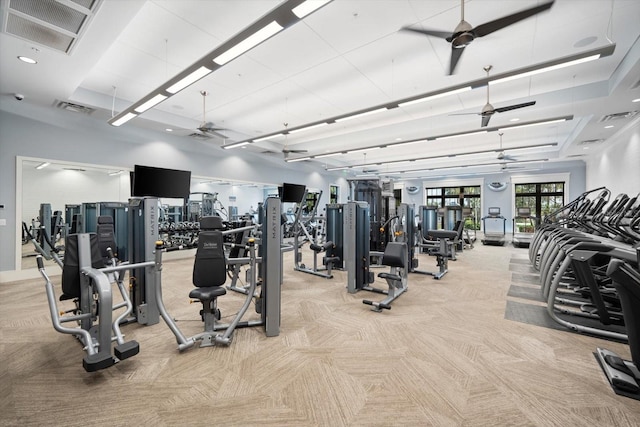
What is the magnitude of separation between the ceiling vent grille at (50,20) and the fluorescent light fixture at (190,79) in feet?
3.60

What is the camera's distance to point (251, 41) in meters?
3.09

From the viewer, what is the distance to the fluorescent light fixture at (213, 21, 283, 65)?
2822 mm

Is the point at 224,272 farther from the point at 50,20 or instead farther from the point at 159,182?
the point at 159,182

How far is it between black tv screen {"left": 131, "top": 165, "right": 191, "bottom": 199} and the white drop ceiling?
128 cm

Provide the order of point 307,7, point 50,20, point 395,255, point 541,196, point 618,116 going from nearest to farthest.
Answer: point 307,7 < point 50,20 < point 395,255 < point 618,116 < point 541,196

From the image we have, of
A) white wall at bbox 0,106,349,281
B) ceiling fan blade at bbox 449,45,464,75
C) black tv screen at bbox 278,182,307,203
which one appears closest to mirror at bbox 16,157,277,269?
white wall at bbox 0,106,349,281

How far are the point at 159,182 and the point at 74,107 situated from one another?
213 centimetres

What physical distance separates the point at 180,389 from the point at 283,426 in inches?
36.4

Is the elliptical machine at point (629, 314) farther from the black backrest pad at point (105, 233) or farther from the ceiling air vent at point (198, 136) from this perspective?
the ceiling air vent at point (198, 136)

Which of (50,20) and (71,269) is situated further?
(50,20)

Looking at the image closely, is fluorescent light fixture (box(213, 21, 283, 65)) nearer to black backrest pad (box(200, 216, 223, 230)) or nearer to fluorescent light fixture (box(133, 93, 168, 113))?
fluorescent light fixture (box(133, 93, 168, 113))

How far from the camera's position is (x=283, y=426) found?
1768mm

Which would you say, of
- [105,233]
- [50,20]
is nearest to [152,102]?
[50,20]

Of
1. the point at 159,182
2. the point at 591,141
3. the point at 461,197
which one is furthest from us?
the point at 461,197
